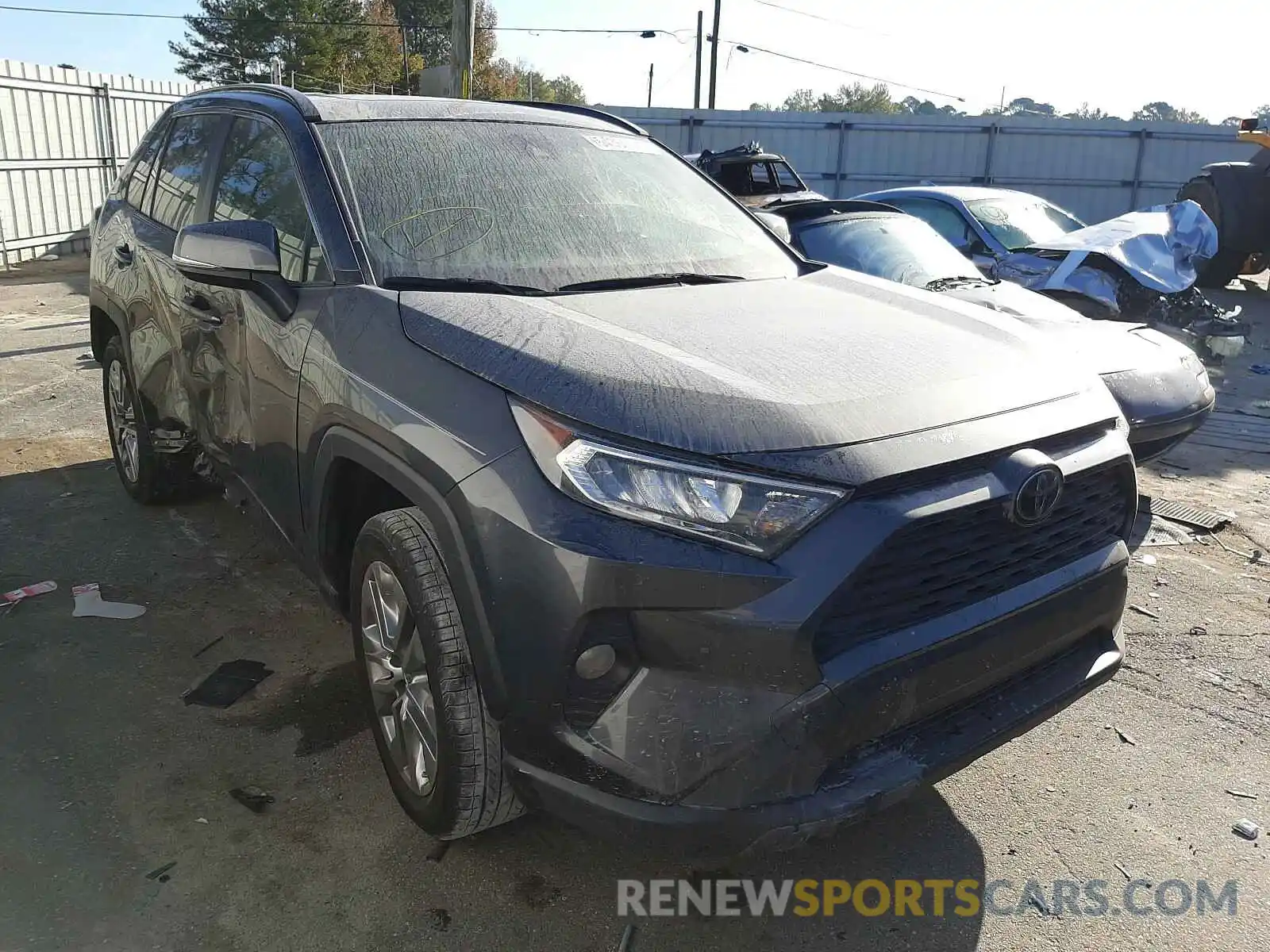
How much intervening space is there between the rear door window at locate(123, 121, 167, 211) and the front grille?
3761 mm

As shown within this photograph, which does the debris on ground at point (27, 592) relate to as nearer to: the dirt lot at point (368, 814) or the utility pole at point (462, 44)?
the dirt lot at point (368, 814)

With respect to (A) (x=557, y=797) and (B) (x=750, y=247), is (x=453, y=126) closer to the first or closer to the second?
(B) (x=750, y=247)

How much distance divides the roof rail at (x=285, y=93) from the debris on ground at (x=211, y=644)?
1.88m

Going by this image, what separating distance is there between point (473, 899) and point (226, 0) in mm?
51360

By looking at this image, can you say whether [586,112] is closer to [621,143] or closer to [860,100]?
[621,143]

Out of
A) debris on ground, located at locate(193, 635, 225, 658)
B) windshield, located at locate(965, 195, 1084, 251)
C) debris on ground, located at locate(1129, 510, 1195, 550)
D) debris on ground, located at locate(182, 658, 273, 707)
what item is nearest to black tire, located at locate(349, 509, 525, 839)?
→ debris on ground, located at locate(182, 658, 273, 707)

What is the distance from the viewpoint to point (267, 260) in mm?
2680

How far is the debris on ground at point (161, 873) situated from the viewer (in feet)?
7.79

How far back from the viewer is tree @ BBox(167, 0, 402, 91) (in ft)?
141

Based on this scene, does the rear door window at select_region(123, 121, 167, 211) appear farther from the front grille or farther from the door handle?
the front grille

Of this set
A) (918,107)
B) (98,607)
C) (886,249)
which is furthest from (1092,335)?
(918,107)

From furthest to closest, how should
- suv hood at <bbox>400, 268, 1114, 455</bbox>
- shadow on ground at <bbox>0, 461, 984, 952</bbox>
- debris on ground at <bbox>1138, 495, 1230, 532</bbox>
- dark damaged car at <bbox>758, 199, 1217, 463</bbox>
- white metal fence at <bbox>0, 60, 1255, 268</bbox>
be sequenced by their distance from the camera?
1. white metal fence at <bbox>0, 60, 1255, 268</bbox>
2. debris on ground at <bbox>1138, 495, 1230, 532</bbox>
3. dark damaged car at <bbox>758, 199, 1217, 463</bbox>
4. shadow on ground at <bbox>0, 461, 984, 952</bbox>
5. suv hood at <bbox>400, 268, 1114, 455</bbox>

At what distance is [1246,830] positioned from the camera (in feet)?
8.75

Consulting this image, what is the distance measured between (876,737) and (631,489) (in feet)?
2.35
